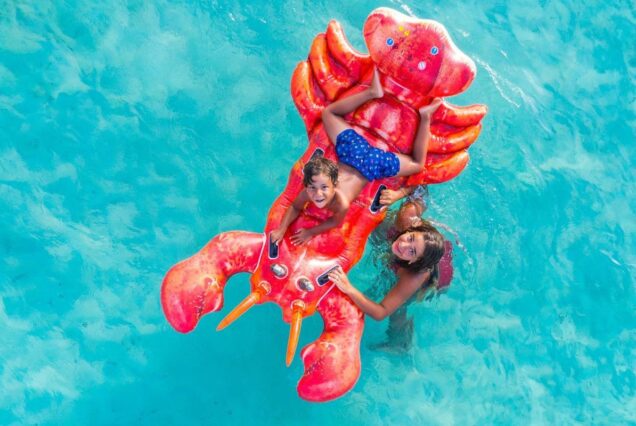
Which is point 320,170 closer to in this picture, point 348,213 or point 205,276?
point 348,213

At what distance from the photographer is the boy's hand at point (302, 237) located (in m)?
3.00

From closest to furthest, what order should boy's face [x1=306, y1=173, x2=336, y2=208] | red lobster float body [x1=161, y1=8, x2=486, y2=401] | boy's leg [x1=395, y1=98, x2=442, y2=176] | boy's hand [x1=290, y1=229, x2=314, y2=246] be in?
1. boy's face [x1=306, y1=173, x2=336, y2=208]
2. red lobster float body [x1=161, y1=8, x2=486, y2=401]
3. boy's hand [x1=290, y1=229, x2=314, y2=246]
4. boy's leg [x1=395, y1=98, x2=442, y2=176]

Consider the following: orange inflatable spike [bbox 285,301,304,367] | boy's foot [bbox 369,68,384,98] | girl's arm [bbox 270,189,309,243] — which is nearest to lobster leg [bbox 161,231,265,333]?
girl's arm [bbox 270,189,309,243]

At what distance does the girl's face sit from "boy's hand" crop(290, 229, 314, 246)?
466 millimetres

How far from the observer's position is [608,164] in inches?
165

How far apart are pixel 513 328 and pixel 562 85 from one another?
1.87 m

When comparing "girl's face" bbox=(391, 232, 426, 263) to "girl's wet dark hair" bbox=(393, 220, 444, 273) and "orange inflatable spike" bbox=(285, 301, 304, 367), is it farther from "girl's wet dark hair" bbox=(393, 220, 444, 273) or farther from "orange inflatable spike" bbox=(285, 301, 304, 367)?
"orange inflatable spike" bbox=(285, 301, 304, 367)

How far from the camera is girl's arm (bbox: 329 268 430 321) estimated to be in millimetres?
2945

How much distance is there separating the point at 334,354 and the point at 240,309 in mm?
534

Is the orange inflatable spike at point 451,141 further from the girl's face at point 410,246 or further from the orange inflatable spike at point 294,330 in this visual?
the orange inflatable spike at point 294,330

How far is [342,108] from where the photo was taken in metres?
3.13

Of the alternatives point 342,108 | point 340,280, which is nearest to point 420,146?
point 342,108

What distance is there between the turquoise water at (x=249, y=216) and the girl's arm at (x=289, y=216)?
3.17 ft

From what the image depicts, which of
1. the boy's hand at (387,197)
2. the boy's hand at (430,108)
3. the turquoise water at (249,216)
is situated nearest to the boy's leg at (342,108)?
the boy's hand at (430,108)
